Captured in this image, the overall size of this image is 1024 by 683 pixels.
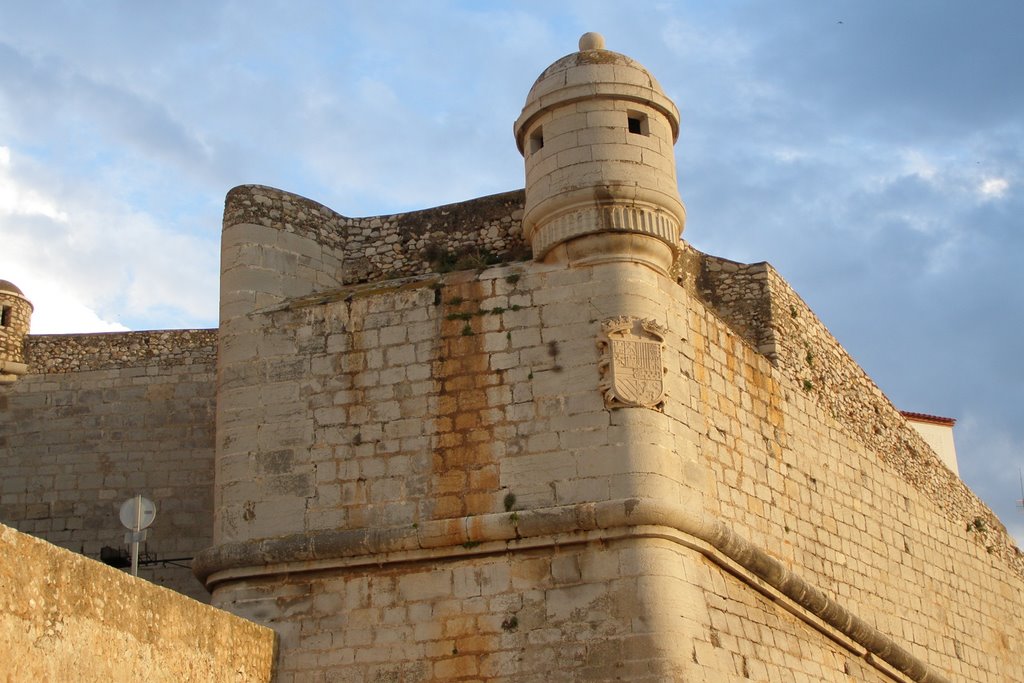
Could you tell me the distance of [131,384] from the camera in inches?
566

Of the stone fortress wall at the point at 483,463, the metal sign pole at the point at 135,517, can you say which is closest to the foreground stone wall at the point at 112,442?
the stone fortress wall at the point at 483,463

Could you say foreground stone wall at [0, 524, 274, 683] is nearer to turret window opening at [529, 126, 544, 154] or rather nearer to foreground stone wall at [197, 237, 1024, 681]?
foreground stone wall at [197, 237, 1024, 681]

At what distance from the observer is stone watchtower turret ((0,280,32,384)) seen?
14.5 metres

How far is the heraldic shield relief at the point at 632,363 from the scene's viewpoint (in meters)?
9.86

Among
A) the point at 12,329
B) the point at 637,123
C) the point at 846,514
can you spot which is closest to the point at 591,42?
the point at 637,123

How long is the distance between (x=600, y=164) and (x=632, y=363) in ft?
5.13

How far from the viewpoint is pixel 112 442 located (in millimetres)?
14117

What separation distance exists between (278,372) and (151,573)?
3573 millimetres

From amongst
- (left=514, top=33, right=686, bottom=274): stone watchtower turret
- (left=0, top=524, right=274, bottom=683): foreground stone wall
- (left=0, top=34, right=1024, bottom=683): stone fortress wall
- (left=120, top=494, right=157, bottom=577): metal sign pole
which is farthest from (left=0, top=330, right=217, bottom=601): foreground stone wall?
(left=514, top=33, right=686, bottom=274): stone watchtower turret

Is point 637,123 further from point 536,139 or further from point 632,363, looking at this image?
point 632,363

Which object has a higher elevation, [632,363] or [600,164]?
[600,164]

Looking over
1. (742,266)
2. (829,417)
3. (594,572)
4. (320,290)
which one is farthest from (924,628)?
(320,290)

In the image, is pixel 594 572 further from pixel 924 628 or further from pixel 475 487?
pixel 924 628

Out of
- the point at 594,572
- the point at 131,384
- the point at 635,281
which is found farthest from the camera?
the point at 131,384
